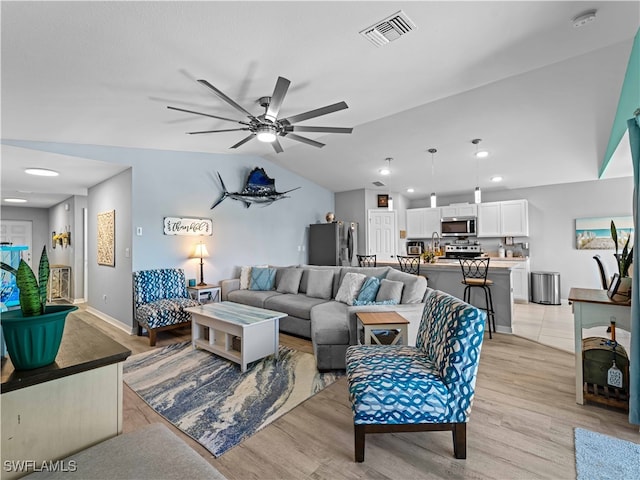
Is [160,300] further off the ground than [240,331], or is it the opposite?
[160,300]

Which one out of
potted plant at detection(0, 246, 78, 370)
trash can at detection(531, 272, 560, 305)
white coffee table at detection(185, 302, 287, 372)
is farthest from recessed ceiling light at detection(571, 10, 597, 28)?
trash can at detection(531, 272, 560, 305)

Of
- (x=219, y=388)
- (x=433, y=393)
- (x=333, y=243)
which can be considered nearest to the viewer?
(x=433, y=393)

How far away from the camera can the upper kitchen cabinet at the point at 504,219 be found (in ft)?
20.1

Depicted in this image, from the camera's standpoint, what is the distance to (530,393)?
2498 mm

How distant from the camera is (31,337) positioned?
88 cm

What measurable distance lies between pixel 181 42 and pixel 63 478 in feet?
8.18

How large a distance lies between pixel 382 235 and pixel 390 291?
3905 millimetres

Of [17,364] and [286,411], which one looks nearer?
[17,364]

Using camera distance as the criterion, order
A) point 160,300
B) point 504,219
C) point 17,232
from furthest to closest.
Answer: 1. point 17,232
2. point 504,219
3. point 160,300

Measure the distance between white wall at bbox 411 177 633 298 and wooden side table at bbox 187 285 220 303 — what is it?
6344 millimetres

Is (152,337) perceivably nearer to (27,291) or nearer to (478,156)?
(27,291)

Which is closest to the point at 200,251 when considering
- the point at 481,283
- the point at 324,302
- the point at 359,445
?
the point at 324,302

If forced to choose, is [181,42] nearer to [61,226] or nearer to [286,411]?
[286,411]

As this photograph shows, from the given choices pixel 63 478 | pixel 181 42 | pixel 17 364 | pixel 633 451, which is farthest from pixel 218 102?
pixel 633 451
